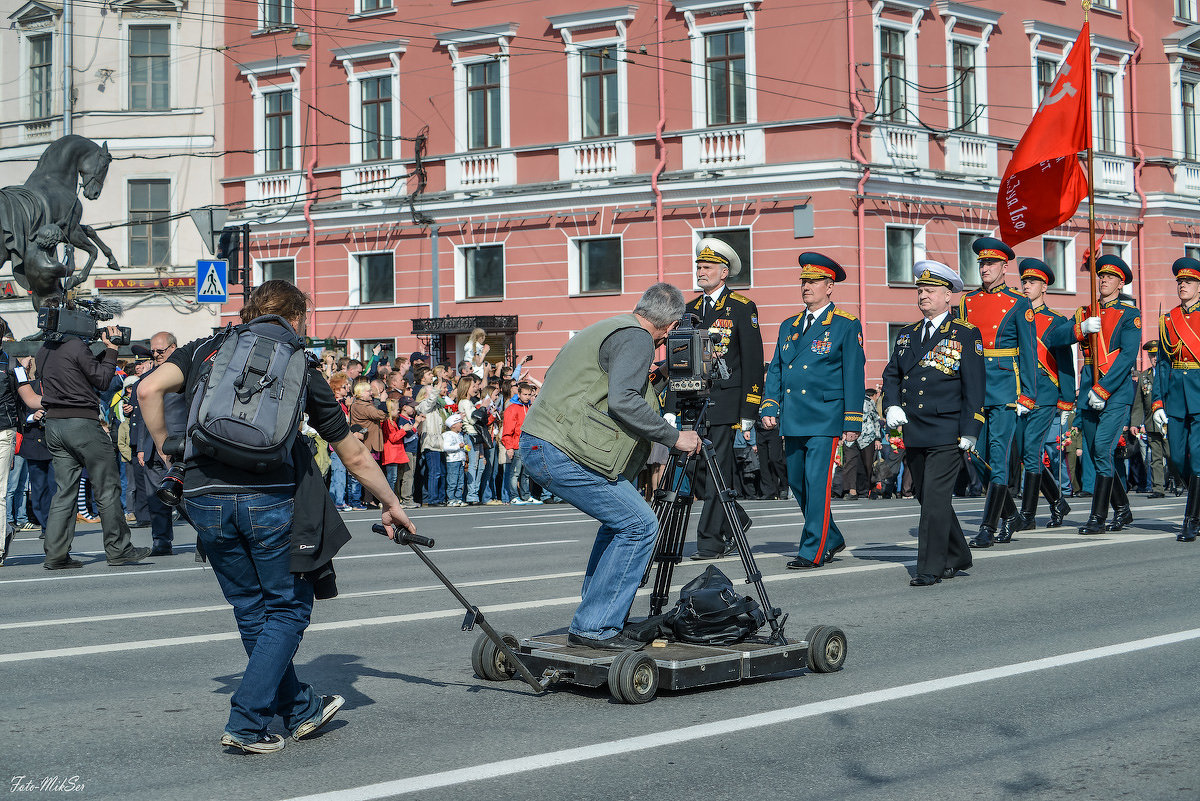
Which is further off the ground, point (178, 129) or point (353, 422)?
point (178, 129)

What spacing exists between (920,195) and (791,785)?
2906 centimetres

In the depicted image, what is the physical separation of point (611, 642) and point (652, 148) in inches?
1066

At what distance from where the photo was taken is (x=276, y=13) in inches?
1550

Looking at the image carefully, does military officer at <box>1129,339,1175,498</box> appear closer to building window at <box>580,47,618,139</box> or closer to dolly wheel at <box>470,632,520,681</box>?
building window at <box>580,47,618,139</box>

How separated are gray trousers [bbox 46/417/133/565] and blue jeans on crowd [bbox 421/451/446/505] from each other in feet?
28.7

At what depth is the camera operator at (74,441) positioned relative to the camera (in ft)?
43.7

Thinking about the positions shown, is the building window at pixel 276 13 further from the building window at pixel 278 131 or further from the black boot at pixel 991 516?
the black boot at pixel 991 516

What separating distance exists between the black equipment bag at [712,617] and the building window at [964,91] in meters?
28.6

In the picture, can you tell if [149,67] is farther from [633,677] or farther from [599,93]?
[633,677]

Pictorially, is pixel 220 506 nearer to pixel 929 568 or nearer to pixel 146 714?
pixel 146 714

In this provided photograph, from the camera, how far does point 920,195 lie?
33.3 meters

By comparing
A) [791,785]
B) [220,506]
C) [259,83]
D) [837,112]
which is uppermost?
[259,83]

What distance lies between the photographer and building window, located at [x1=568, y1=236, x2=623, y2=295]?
34344 mm

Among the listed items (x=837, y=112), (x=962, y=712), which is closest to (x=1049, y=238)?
(x=837, y=112)
